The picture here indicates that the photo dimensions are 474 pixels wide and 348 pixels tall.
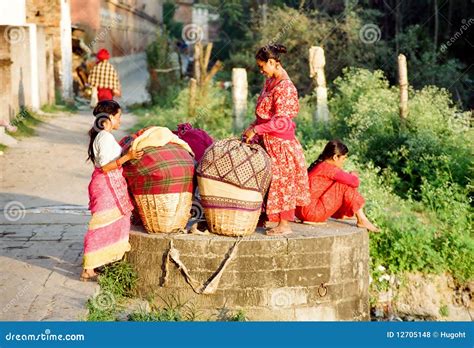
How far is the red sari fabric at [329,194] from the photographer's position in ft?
23.5

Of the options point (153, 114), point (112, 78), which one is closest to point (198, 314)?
point (112, 78)

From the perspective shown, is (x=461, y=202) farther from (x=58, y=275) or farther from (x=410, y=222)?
(x=58, y=275)

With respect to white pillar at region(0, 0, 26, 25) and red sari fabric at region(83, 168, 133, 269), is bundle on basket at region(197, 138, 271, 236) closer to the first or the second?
red sari fabric at region(83, 168, 133, 269)

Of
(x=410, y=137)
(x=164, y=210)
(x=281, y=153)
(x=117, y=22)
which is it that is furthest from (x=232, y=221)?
(x=117, y=22)

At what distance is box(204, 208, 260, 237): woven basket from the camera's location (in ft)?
21.5

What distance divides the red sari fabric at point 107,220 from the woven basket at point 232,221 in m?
0.66

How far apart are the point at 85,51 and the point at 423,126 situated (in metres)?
17.1

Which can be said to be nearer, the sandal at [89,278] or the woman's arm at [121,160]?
the woman's arm at [121,160]

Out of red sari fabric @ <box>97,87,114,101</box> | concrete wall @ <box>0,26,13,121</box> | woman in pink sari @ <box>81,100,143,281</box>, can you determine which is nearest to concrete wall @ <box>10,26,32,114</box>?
concrete wall @ <box>0,26,13,121</box>

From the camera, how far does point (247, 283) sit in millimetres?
6504

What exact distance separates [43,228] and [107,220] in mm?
2474

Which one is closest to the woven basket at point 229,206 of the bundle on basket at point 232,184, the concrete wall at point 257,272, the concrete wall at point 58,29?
the bundle on basket at point 232,184

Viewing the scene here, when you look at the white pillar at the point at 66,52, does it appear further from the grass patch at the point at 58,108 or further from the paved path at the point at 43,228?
the paved path at the point at 43,228

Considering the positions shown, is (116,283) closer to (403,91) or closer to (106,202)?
(106,202)
